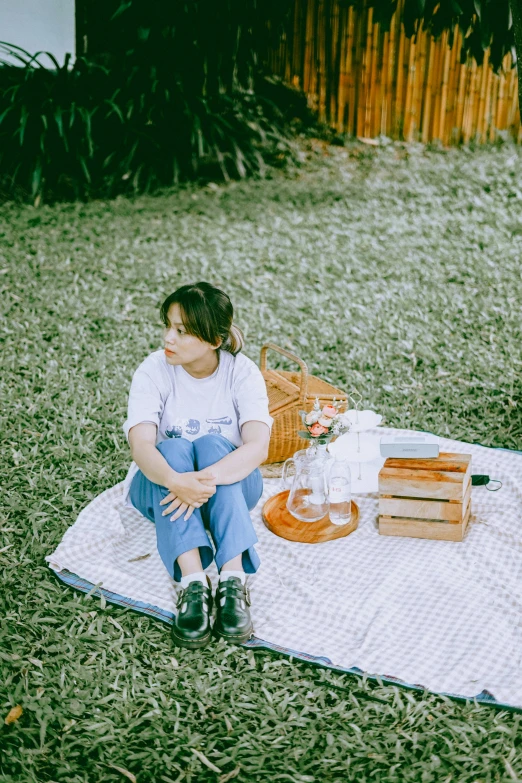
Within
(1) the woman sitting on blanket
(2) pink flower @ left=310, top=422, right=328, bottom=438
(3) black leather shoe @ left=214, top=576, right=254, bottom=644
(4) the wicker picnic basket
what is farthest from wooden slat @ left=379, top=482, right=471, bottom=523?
(3) black leather shoe @ left=214, top=576, right=254, bottom=644

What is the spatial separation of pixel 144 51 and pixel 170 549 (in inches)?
250

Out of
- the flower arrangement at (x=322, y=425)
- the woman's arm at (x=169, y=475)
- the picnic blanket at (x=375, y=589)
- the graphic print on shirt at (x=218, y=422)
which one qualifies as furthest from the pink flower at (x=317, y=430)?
the woman's arm at (x=169, y=475)

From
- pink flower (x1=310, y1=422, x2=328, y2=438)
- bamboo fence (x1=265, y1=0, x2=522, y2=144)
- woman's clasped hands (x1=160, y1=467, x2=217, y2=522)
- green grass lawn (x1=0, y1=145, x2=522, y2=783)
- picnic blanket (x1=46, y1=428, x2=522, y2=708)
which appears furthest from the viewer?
bamboo fence (x1=265, y1=0, x2=522, y2=144)

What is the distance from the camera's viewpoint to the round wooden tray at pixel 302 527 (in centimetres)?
336

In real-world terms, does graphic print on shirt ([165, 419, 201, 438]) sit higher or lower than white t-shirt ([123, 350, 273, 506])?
lower

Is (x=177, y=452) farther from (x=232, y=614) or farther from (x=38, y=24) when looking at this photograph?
(x=38, y=24)

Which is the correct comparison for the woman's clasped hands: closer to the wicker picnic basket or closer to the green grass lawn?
the green grass lawn

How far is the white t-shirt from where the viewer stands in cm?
321

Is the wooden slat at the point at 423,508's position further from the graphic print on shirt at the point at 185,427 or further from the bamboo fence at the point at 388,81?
the bamboo fence at the point at 388,81

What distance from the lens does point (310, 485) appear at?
3.45 metres

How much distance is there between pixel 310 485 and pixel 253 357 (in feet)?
6.00

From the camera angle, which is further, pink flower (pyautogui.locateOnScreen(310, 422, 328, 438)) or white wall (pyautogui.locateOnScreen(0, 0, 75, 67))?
white wall (pyautogui.locateOnScreen(0, 0, 75, 67))

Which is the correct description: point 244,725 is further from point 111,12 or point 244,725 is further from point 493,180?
point 111,12

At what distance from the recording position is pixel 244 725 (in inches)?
97.7
